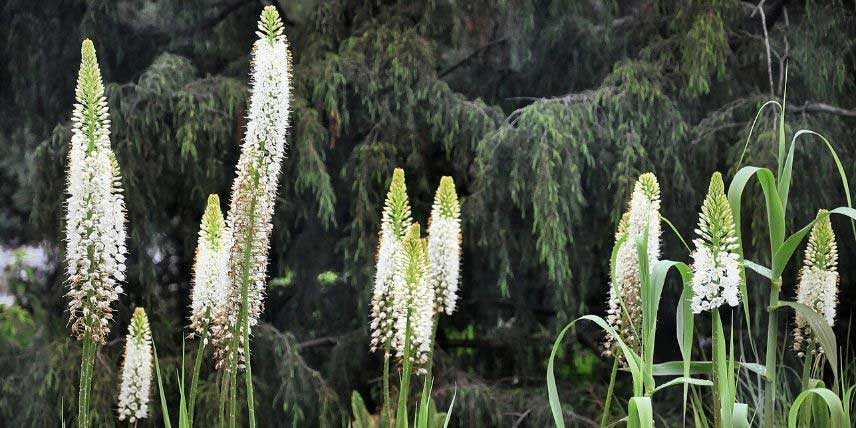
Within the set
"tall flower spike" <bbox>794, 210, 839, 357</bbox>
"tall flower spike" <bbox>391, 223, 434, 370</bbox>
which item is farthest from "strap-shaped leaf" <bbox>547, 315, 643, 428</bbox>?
"tall flower spike" <bbox>794, 210, 839, 357</bbox>

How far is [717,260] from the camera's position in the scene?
236cm

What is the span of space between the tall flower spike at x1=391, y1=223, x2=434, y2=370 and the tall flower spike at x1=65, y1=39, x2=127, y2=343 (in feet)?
2.37

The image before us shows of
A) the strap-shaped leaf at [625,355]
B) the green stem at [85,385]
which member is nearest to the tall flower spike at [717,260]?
the strap-shaped leaf at [625,355]

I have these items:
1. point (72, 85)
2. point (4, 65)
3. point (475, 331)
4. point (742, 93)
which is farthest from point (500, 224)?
point (4, 65)

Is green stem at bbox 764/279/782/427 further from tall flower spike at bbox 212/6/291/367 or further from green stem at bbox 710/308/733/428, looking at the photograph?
tall flower spike at bbox 212/6/291/367

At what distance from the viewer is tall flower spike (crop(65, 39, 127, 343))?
239 cm

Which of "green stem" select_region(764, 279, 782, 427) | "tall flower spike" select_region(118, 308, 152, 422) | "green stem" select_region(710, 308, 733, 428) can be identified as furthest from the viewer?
"tall flower spike" select_region(118, 308, 152, 422)

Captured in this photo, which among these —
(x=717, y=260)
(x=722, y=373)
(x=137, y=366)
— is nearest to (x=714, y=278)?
(x=717, y=260)

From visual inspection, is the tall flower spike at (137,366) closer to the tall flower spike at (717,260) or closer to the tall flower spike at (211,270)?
the tall flower spike at (211,270)

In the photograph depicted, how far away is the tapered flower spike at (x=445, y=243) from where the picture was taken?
3266mm

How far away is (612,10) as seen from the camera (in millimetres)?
6141

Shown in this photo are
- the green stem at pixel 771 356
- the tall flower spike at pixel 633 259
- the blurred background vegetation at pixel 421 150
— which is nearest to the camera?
the green stem at pixel 771 356

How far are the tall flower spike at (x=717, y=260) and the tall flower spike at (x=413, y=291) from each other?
74cm

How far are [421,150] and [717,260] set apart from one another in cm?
363
